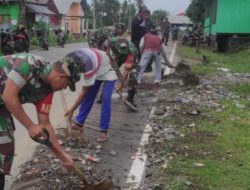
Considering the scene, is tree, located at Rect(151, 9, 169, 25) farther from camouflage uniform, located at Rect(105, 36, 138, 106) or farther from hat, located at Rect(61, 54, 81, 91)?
hat, located at Rect(61, 54, 81, 91)

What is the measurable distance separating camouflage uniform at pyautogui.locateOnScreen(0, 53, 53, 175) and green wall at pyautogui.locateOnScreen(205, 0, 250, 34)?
23.5 metres

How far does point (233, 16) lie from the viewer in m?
27.5

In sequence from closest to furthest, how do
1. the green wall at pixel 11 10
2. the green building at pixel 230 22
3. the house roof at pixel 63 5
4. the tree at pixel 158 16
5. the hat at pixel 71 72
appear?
the hat at pixel 71 72, the tree at pixel 158 16, the green building at pixel 230 22, the green wall at pixel 11 10, the house roof at pixel 63 5

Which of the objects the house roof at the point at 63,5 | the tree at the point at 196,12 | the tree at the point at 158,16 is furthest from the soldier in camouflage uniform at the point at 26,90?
the house roof at the point at 63,5

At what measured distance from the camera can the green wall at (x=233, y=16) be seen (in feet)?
87.7

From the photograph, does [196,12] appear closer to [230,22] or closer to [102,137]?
[230,22]

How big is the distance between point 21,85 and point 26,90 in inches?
7.9

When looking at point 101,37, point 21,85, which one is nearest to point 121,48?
point 21,85

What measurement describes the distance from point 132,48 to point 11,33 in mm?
14523

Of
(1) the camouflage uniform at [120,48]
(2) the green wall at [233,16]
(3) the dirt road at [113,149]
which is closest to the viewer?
(3) the dirt road at [113,149]

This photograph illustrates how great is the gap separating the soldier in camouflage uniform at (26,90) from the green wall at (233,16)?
23.5 meters

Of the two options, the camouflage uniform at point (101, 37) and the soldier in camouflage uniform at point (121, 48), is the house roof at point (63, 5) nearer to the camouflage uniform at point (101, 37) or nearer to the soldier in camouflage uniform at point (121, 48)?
the camouflage uniform at point (101, 37)

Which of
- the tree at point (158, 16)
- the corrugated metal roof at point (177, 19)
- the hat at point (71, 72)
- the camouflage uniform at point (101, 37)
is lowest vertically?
the corrugated metal roof at point (177, 19)

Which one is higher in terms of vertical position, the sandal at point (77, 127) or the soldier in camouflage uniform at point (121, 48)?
the soldier in camouflage uniform at point (121, 48)
